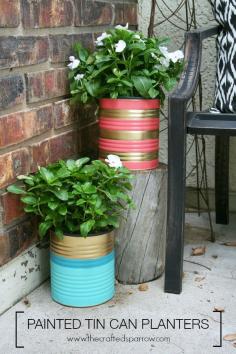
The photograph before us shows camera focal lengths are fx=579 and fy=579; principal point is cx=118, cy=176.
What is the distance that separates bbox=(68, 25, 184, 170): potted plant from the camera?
1930 millimetres

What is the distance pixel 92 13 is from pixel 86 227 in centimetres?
91

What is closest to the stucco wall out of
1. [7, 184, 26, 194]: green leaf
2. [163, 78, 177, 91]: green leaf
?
[163, 78, 177, 91]: green leaf

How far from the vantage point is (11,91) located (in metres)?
1.76

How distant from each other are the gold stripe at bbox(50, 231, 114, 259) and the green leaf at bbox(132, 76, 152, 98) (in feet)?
1.61

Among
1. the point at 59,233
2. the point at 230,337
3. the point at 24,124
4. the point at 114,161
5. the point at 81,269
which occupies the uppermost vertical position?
the point at 24,124

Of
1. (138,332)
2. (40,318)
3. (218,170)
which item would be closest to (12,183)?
(40,318)

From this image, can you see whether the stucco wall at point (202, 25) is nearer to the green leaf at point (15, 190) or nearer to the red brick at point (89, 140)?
the red brick at point (89, 140)

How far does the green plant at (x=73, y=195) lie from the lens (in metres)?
1.74

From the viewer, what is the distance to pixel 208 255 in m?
2.29

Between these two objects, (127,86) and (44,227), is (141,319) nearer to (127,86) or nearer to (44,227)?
(44,227)

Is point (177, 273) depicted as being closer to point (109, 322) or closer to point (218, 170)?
point (109, 322)

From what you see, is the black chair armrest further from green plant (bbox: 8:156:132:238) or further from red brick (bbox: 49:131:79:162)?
red brick (bbox: 49:131:79:162)

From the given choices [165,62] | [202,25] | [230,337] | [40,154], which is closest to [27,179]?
[40,154]

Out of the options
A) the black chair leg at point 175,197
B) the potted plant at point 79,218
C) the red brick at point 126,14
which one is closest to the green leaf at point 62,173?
the potted plant at point 79,218
